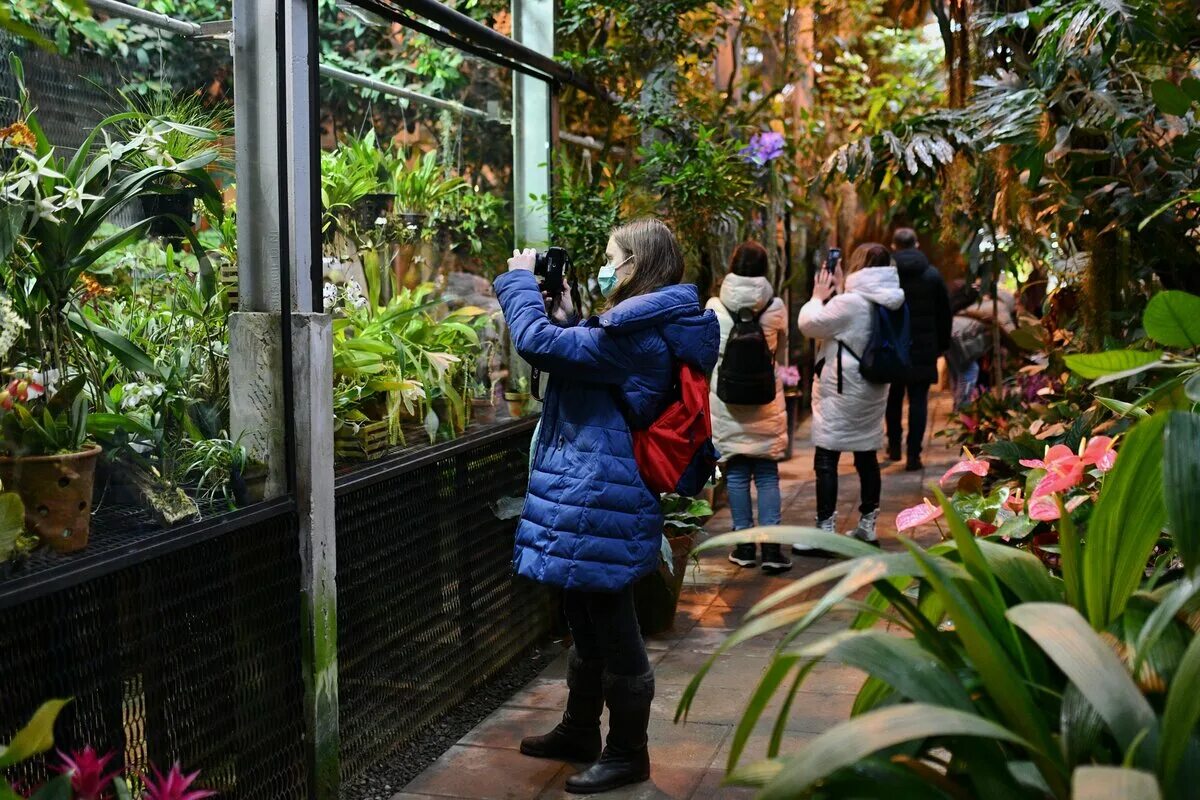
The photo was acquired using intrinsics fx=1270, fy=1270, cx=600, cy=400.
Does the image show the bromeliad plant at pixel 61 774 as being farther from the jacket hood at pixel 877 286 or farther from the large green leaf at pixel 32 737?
the jacket hood at pixel 877 286

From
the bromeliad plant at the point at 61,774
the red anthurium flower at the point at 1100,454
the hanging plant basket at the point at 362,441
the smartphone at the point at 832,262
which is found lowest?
the bromeliad plant at the point at 61,774

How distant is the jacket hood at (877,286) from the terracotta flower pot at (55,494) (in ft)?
15.6

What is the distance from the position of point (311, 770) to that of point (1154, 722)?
229 cm

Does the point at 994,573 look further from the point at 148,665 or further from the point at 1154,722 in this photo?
the point at 148,665

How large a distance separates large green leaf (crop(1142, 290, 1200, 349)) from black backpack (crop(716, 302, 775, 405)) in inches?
140

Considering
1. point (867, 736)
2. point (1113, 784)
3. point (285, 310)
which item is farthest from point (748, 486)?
point (1113, 784)

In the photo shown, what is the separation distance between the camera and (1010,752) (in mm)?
1923

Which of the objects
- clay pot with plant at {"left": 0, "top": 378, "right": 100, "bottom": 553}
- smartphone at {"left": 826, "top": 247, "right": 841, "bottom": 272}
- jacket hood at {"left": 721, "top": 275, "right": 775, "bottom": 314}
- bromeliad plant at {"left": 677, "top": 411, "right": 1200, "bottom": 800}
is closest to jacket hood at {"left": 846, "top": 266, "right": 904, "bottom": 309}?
smartphone at {"left": 826, "top": 247, "right": 841, "bottom": 272}

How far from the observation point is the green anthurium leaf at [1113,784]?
4.95ft

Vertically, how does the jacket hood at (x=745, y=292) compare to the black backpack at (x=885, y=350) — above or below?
above

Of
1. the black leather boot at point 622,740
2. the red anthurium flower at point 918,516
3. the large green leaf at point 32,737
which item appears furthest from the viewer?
the black leather boot at point 622,740

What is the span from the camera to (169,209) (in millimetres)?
3182

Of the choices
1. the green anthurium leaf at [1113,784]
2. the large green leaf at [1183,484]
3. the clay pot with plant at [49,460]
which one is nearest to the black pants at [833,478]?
the clay pot with plant at [49,460]

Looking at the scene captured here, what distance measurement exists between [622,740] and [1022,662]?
179 centimetres
